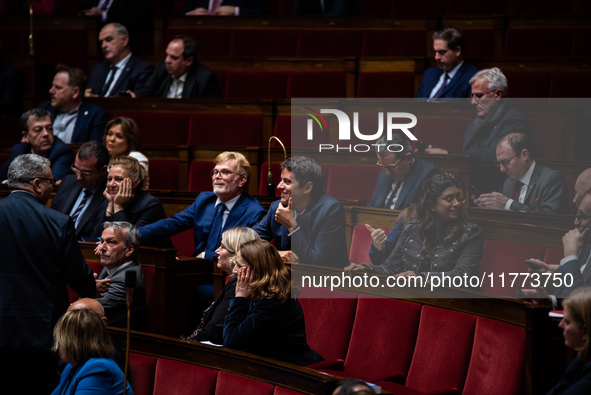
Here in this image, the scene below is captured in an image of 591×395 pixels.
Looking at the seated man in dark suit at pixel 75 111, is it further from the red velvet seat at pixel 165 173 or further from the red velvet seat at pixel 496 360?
the red velvet seat at pixel 496 360

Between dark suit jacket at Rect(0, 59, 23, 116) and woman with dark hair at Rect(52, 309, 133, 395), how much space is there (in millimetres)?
2091

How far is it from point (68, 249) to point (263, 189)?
1110 mm

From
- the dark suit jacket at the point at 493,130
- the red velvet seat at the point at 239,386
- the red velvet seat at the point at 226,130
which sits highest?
the dark suit jacket at the point at 493,130

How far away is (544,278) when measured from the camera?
63.2 inches

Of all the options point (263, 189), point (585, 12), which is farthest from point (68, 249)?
point (585, 12)

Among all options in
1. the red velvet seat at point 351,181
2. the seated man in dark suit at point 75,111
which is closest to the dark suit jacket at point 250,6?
the seated man in dark suit at point 75,111

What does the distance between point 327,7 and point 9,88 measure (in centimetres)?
145

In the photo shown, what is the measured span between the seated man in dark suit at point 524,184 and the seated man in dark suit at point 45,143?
1.39 m

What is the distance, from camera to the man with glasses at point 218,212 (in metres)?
2.20

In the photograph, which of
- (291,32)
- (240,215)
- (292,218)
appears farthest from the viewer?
(291,32)

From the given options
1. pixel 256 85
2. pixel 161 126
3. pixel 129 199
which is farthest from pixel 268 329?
pixel 256 85

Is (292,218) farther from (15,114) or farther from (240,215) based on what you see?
(15,114)

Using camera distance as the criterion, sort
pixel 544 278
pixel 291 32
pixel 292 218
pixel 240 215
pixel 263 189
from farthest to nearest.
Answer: pixel 291 32, pixel 263 189, pixel 240 215, pixel 292 218, pixel 544 278

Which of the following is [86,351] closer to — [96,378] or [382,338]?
[96,378]
